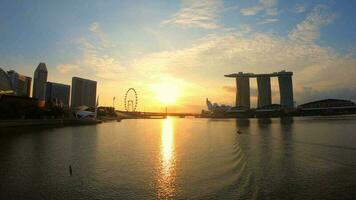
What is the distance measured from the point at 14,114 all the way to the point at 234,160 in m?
89.4

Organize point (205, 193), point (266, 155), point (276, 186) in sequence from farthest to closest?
point (266, 155) → point (276, 186) → point (205, 193)

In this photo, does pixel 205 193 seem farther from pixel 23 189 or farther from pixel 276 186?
pixel 23 189

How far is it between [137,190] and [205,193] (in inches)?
202

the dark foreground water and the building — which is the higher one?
the building

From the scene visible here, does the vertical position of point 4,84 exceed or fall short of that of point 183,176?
it exceeds it

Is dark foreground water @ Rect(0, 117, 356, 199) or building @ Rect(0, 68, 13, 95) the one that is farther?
building @ Rect(0, 68, 13, 95)

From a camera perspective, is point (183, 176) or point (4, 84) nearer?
point (183, 176)

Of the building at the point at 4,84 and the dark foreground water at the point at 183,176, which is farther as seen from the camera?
the building at the point at 4,84

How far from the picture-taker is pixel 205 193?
801 inches

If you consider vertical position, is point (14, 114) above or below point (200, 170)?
above

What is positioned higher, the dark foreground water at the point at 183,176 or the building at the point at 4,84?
the building at the point at 4,84

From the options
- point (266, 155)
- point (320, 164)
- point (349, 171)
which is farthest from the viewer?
point (266, 155)

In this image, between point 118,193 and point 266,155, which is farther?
point 266,155

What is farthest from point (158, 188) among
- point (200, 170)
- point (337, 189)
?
point (337, 189)
